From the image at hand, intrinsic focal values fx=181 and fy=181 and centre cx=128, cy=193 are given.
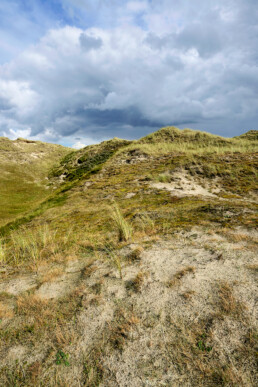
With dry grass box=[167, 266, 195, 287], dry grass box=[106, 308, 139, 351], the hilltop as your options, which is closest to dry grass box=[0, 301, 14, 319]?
the hilltop

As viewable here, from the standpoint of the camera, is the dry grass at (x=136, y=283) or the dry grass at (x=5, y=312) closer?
the dry grass at (x=5, y=312)

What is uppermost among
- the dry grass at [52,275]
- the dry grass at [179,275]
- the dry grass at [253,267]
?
the dry grass at [253,267]

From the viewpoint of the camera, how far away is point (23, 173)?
38031mm

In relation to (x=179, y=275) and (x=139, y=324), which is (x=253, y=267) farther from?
(x=139, y=324)

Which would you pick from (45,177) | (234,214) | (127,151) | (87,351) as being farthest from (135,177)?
(45,177)

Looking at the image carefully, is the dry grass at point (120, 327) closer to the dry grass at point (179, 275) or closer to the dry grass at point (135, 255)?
the dry grass at point (179, 275)

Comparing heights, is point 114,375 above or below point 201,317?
below

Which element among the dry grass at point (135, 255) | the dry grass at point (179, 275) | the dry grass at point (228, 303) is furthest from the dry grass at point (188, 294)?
the dry grass at point (135, 255)

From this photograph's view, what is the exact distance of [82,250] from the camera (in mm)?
6207

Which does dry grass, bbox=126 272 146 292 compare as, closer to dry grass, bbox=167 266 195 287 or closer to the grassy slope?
dry grass, bbox=167 266 195 287

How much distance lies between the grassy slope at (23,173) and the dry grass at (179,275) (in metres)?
16.5

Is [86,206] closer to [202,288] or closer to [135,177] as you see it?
[135,177]

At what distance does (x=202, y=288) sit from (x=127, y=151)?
26.2 m

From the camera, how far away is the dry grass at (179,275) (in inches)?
160
